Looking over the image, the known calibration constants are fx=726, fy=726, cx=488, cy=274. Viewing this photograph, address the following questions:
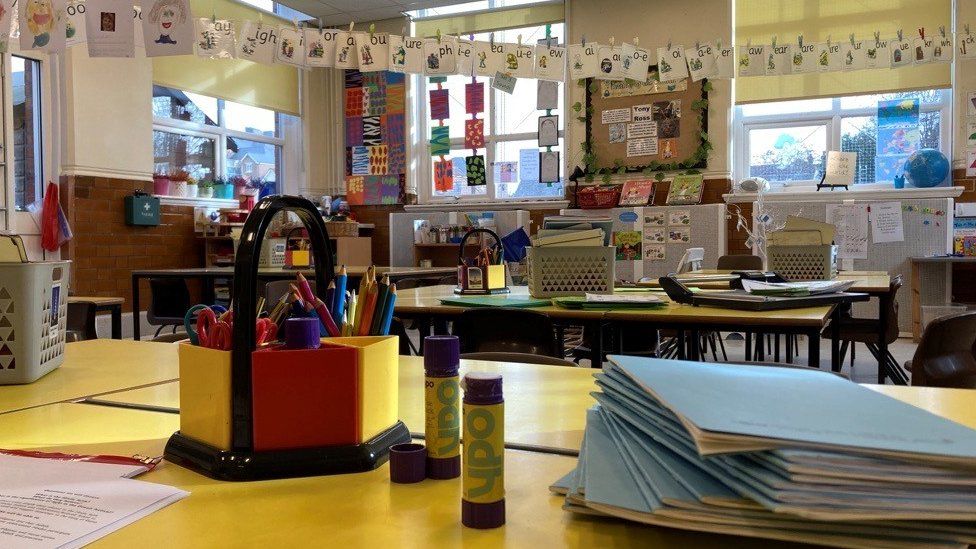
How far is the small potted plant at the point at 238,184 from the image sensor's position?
26.2 feet

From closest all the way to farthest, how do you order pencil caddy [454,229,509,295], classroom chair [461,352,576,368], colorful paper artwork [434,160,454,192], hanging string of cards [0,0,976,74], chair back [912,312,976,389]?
classroom chair [461,352,576,368] → chair back [912,312,976,389] → pencil caddy [454,229,509,295] → hanging string of cards [0,0,976,74] → colorful paper artwork [434,160,454,192]

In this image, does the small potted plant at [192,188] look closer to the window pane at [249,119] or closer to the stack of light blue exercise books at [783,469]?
the window pane at [249,119]

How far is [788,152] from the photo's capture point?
7.10 m

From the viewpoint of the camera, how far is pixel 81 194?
6.36 m

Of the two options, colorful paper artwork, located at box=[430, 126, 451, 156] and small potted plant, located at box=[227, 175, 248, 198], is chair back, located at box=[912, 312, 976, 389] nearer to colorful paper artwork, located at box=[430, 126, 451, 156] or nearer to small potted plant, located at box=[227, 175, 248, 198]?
colorful paper artwork, located at box=[430, 126, 451, 156]

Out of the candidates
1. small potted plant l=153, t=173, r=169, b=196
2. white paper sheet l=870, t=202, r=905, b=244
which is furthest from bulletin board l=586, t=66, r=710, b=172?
small potted plant l=153, t=173, r=169, b=196

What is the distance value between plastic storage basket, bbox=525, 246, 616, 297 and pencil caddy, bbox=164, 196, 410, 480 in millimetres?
1962

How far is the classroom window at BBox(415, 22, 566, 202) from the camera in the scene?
26.2ft

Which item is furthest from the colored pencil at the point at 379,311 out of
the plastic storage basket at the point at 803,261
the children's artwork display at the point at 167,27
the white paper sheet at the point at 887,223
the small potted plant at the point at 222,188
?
the small potted plant at the point at 222,188

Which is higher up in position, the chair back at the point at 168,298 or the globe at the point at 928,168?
the globe at the point at 928,168

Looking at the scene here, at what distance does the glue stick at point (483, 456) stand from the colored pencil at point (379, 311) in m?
0.25

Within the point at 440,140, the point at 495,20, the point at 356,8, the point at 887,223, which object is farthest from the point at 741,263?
the point at 356,8

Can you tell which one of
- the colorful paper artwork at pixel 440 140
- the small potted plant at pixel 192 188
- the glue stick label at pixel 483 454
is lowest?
the glue stick label at pixel 483 454

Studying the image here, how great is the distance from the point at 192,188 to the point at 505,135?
3371 millimetres
